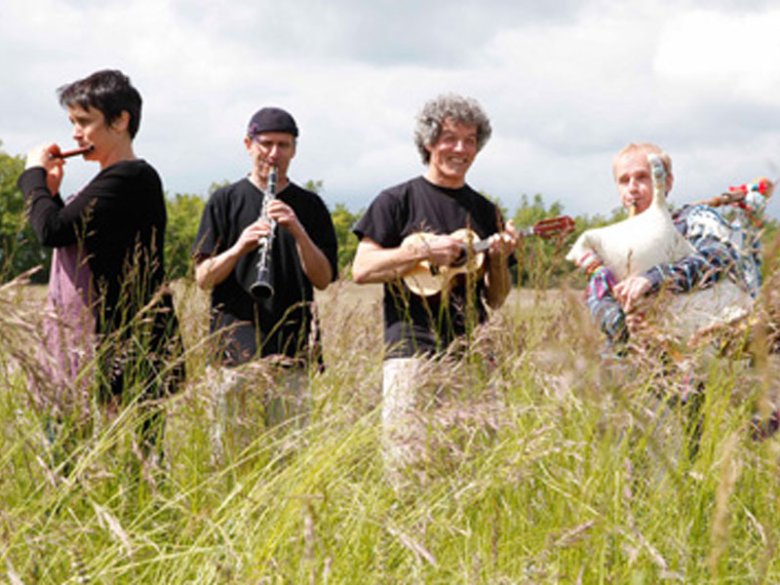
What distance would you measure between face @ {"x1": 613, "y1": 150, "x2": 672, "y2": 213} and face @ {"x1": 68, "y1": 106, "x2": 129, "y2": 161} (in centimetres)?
167

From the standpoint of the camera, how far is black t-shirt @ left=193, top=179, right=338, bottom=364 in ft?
11.3

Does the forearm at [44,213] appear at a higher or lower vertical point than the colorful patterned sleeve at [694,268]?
higher

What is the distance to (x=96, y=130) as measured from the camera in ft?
10.2

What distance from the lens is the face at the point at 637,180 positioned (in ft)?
11.0

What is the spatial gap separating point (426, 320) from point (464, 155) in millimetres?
645

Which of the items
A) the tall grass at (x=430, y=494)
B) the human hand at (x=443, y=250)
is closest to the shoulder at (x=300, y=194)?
the human hand at (x=443, y=250)

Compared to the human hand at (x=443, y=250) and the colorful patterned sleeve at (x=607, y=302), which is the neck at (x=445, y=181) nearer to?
the human hand at (x=443, y=250)

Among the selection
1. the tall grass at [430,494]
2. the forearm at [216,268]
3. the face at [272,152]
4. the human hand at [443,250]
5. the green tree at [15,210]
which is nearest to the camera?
the tall grass at [430,494]

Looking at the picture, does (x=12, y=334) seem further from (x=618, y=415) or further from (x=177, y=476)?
(x=618, y=415)

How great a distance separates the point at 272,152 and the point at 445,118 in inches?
25.7

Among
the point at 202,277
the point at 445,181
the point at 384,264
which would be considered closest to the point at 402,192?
the point at 445,181

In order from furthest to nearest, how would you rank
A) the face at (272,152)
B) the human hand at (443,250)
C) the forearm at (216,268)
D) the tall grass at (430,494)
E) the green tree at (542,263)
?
the face at (272,152)
the forearm at (216,268)
the human hand at (443,250)
the green tree at (542,263)
the tall grass at (430,494)

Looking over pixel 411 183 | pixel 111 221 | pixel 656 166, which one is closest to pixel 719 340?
pixel 656 166

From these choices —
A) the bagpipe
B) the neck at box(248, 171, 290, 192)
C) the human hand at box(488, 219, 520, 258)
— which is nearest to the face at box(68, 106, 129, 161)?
the neck at box(248, 171, 290, 192)
